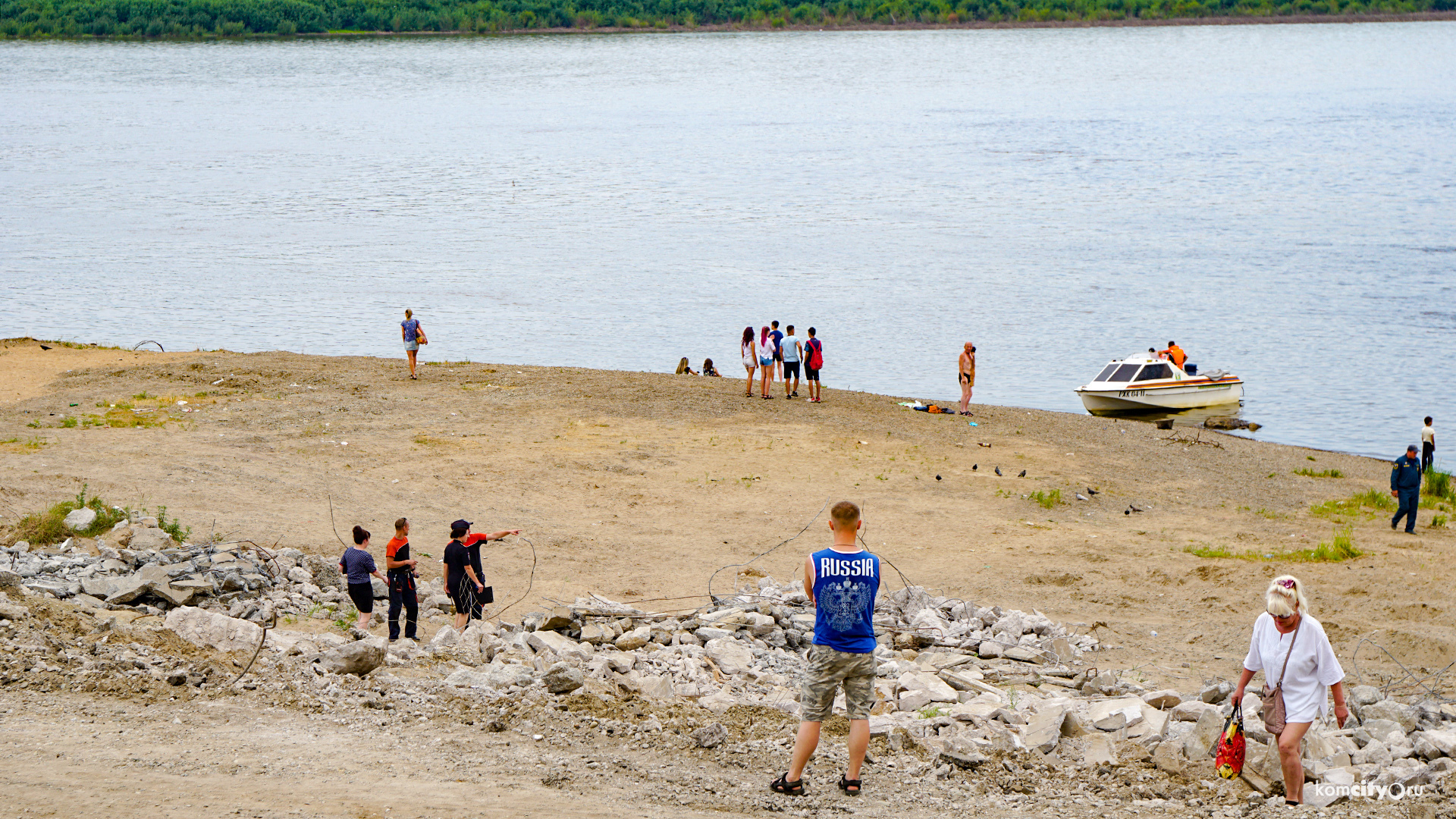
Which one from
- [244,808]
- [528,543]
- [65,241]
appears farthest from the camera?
[65,241]

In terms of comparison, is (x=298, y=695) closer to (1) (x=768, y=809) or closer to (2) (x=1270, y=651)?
Answer: (1) (x=768, y=809)

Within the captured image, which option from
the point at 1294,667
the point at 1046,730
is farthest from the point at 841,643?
the point at 1294,667

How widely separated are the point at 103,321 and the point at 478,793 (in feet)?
120

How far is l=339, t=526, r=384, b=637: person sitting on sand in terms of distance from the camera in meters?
11.2

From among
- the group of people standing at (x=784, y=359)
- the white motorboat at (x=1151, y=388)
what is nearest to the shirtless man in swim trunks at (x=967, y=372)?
the group of people standing at (x=784, y=359)

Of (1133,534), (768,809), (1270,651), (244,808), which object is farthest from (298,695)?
(1133,534)

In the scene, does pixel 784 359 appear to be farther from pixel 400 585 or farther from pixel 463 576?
pixel 400 585

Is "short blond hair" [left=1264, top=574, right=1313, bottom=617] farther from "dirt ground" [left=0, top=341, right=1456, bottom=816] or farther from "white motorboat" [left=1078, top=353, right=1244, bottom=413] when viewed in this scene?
"white motorboat" [left=1078, top=353, right=1244, bottom=413]

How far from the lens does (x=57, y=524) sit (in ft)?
44.4

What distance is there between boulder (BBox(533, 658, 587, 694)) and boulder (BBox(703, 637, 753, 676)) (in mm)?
1476

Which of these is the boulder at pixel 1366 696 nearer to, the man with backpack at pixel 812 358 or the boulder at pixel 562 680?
the boulder at pixel 562 680

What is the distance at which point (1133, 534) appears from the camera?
16.8 meters

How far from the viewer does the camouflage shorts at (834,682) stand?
718 centimetres

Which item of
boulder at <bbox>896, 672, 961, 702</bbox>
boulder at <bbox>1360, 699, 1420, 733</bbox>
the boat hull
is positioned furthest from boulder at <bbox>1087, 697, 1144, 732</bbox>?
the boat hull
